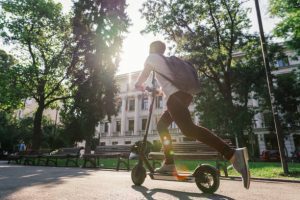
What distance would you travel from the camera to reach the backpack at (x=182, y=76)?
10.7 feet

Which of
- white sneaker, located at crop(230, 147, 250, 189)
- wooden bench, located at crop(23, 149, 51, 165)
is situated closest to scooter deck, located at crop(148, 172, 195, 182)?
white sneaker, located at crop(230, 147, 250, 189)

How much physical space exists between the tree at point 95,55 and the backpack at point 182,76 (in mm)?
20757

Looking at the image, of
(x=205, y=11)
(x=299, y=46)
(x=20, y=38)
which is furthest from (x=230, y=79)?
(x=20, y=38)

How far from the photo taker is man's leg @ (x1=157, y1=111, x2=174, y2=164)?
3.59 meters

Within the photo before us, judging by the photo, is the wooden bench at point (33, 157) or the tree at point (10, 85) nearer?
the wooden bench at point (33, 157)

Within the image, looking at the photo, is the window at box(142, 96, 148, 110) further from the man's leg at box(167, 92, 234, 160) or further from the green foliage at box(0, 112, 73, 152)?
the man's leg at box(167, 92, 234, 160)

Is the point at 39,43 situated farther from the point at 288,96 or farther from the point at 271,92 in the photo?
the point at 288,96

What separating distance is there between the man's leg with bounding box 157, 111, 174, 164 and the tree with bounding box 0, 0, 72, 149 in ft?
67.2

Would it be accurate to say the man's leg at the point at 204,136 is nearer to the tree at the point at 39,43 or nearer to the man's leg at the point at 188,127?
the man's leg at the point at 188,127

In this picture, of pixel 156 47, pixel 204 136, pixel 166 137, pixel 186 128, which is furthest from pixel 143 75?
pixel 204 136

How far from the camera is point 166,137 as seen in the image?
3.66 metres

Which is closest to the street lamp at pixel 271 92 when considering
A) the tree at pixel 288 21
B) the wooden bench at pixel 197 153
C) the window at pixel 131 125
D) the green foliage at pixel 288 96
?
the wooden bench at pixel 197 153

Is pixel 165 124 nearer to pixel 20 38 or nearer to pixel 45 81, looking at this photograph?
pixel 45 81

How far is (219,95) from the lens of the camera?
24234mm
